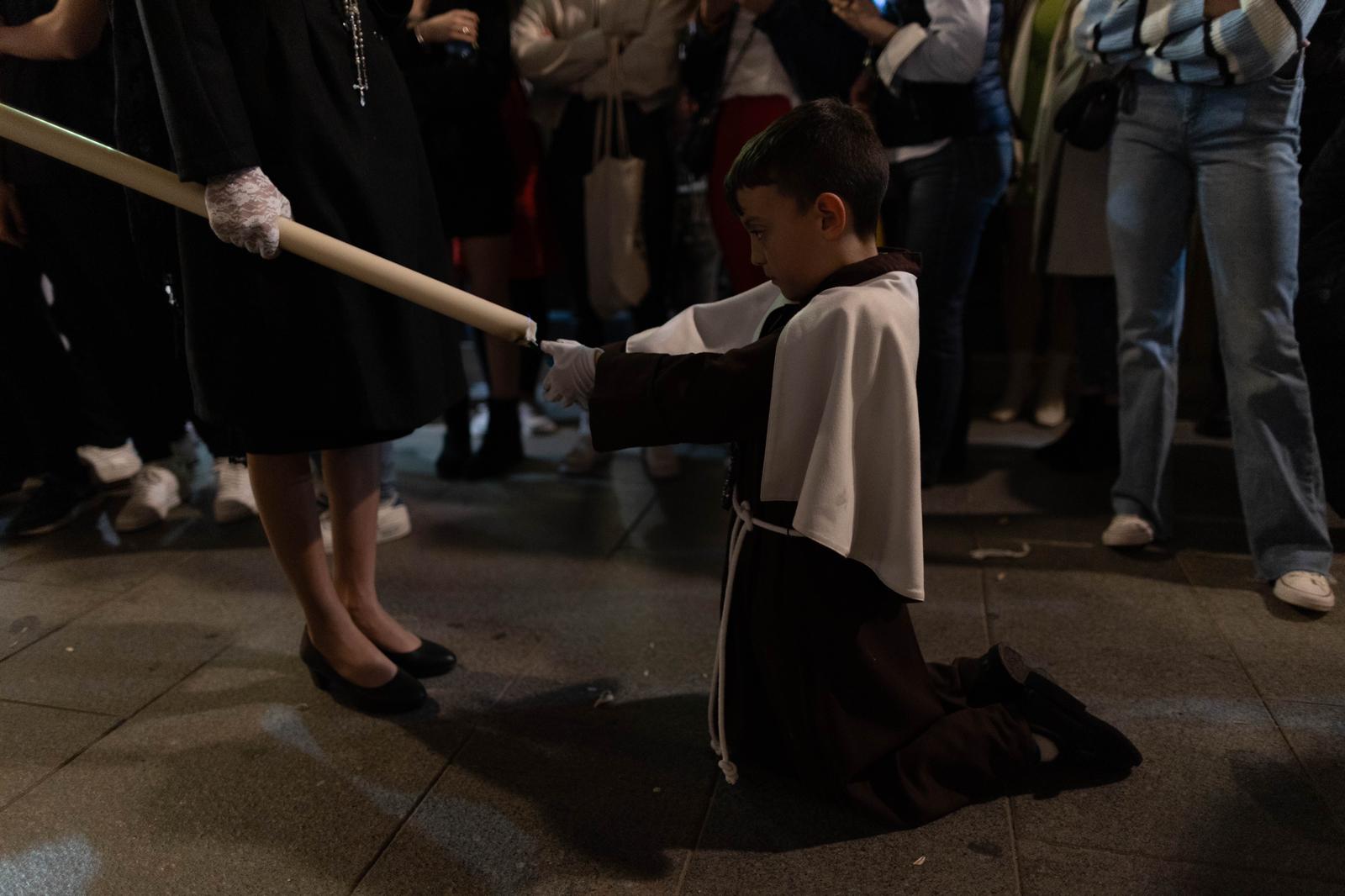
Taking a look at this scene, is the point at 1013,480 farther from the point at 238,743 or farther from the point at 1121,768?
the point at 238,743

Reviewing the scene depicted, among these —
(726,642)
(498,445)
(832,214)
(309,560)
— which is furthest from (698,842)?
(498,445)

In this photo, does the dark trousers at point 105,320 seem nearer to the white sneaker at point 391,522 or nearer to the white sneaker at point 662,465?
the white sneaker at point 391,522

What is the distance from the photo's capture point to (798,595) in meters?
1.51

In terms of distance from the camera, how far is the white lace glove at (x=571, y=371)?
1469mm

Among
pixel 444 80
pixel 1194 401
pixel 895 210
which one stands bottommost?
pixel 1194 401

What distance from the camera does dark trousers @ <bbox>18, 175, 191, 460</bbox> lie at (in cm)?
246

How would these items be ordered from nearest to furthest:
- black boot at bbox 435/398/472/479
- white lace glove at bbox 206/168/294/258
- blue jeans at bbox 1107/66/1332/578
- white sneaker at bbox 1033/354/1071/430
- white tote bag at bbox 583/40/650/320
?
white lace glove at bbox 206/168/294/258, blue jeans at bbox 1107/66/1332/578, white tote bag at bbox 583/40/650/320, black boot at bbox 435/398/472/479, white sneaker at bbox 1033/354/1071/430

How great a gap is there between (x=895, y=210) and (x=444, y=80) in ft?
4.48

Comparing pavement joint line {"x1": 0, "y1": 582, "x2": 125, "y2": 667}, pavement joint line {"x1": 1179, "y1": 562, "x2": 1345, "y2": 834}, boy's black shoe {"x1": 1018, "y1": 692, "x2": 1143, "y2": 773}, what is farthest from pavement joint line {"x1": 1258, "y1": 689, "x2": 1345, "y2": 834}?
pavement joint line {"x1": 0, "y1": 582, "x2": 125, "y2": 667}

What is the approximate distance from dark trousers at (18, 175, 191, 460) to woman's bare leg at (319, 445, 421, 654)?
0.67 m

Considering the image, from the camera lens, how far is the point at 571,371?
4.82 ft

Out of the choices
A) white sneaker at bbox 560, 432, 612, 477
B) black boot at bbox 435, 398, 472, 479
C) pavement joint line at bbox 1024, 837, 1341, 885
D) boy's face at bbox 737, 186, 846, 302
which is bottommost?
white sneaker at bbox 560, 432, 612, 477

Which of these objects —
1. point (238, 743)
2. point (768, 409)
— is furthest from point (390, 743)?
point (768, 409)

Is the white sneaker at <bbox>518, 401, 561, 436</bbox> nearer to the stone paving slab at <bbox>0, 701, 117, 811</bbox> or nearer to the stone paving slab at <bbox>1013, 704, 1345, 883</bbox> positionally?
the stone paving slab at <bbox>0, 701, 117, 811</bbox>
